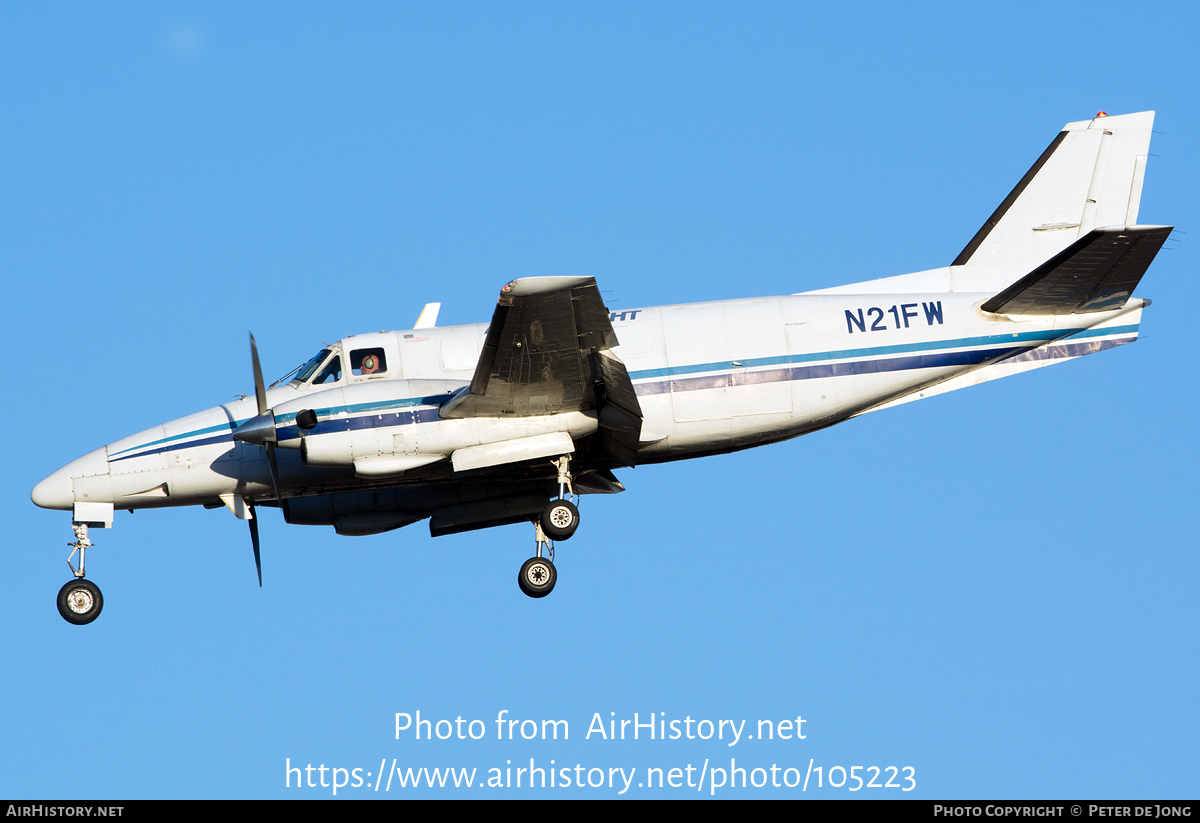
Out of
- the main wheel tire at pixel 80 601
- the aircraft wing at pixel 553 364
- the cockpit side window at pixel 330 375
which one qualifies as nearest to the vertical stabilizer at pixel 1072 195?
the aircraft wing at pixel 553 364

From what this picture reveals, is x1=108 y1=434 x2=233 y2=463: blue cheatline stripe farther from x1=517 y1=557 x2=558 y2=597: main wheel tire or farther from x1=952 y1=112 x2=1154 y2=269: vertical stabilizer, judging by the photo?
x1=952 y1=112 x2=1154 y2=269: vertical stabilizer

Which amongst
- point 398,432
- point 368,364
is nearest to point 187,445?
point 368,364

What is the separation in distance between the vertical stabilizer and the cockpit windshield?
10314 mm

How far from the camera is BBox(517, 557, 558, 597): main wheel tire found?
64.1 ft

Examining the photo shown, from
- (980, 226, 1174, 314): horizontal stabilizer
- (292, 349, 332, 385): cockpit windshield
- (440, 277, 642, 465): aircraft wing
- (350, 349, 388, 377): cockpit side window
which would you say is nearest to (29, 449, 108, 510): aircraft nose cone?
(292, 349, 332, 385): cockpit windshield

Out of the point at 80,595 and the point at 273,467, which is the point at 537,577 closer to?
the point at 273,467

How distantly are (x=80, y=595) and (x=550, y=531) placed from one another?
7148 mm

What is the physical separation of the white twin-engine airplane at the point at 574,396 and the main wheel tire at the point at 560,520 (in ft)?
0.14

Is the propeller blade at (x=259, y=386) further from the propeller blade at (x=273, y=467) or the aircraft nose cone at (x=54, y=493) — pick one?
the aircraft nose cone at (x=54, y=493)

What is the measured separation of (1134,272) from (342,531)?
13.1 meters

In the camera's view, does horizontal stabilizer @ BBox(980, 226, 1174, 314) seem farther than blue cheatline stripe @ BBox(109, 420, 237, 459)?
No

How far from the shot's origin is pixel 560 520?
1898 centimetres

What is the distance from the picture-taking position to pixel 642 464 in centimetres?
2077
